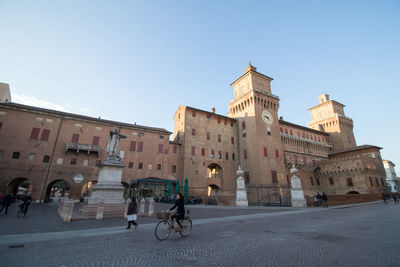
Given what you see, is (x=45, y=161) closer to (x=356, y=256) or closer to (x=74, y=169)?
(x=74, y=169)

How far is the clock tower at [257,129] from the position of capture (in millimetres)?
32781

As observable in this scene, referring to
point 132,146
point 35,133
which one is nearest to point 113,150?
point 132,146

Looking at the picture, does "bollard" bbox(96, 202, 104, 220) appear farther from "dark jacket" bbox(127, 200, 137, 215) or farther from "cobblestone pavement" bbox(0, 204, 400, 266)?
"cobblestone pavement" bbox(0, 204, 400, 266)

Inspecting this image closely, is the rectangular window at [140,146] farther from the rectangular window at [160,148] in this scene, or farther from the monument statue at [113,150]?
the monument statue at [113,150]

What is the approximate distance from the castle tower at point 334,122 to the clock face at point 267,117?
2328cm

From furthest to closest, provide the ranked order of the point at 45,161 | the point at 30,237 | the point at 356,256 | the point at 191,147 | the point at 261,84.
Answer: the point at 261,84, the point at 191,147, the point at 45,161, the point at 30,237, the point at 356,256

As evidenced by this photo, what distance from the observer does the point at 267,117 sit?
36.9 m

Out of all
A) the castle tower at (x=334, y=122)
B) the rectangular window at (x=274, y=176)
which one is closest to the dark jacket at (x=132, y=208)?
the rectangular window at (x=274, y=176)

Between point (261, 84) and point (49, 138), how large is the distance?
37684 mm

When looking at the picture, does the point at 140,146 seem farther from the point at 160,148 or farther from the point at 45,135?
the point at 45,135

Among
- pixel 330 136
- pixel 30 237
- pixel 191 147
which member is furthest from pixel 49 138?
pixel 330 136

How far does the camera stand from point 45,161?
25.4m

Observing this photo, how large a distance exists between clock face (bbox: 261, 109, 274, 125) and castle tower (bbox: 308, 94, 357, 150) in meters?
23.3

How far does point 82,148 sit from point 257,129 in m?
28.7
